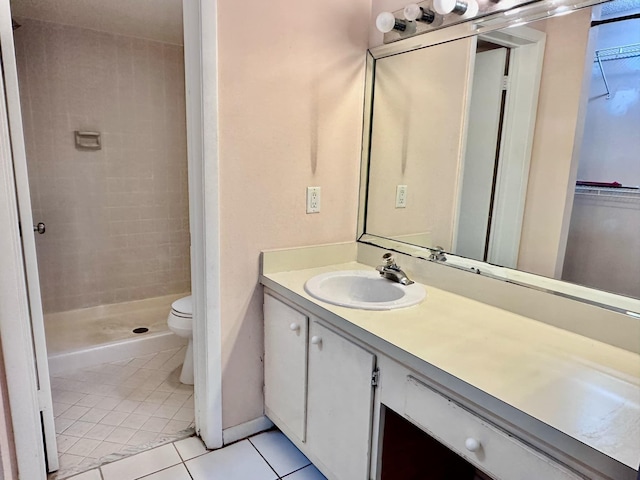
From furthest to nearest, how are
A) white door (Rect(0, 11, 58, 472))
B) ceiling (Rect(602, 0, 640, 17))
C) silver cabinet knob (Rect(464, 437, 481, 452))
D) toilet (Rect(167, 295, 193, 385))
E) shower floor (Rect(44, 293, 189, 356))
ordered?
1. shower floor (Rect(44, 293, 189, 356))
2. toilet (Rect(167, 295, 193, 385))
3. white door (Rect(0, 11, 58, 472))
4. ceiling (Rect(602, 0, 640, 17))
5. silver cabinet knob (Rect(464, 437, 481, 452))

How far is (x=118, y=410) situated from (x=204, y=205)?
1.21m

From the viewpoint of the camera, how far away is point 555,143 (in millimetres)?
1350

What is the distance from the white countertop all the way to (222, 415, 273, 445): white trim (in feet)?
2.62

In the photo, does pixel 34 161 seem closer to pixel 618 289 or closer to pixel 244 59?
pixel 244 59

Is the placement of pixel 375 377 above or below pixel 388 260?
below

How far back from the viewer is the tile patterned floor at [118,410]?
1.77 meters

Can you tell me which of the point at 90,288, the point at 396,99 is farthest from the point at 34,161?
the point at 396,99

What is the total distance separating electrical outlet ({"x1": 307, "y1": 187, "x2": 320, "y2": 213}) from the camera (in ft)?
6.07

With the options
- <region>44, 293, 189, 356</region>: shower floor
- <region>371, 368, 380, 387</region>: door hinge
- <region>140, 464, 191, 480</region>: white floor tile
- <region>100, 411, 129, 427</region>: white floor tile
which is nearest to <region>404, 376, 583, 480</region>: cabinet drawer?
<region>371, 368, 380, 387</region>: door hinge

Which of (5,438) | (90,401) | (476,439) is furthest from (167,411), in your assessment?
(476,439)

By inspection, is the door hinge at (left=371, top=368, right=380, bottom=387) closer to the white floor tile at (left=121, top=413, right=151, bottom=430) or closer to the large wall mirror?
the large wall mirror

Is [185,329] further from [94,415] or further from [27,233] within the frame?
[27,233]

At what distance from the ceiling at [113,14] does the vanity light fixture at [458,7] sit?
153 cm

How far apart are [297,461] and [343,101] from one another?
1.57 meters
